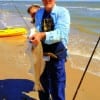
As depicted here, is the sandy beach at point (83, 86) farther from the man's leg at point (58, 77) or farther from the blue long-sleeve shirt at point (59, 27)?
the blue long-sleeve shirt at point (59, 27)

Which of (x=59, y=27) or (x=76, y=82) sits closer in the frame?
(x=59, y=27)

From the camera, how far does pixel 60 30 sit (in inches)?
216

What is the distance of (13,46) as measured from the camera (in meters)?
13.5

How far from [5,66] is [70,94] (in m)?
2.73

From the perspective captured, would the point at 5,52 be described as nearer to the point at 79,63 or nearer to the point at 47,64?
the point at 79,63

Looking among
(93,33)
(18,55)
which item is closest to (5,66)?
(18,55)

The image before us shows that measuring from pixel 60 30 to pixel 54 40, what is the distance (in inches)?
6.4

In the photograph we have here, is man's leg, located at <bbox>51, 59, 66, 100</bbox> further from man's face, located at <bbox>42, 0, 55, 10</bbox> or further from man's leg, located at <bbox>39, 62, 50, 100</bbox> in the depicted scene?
man's face, located at <bbox>42, 0, 55, 10</bbox>

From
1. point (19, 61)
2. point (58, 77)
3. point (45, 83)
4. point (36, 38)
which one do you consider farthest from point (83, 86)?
point (36, 38)

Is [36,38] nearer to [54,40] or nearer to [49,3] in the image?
[54,40]

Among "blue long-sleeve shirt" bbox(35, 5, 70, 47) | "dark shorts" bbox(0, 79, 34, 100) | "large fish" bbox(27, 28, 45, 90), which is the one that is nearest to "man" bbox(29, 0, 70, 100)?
"blue long-sleeve shirt" bbox(35, 5, 70, 47)

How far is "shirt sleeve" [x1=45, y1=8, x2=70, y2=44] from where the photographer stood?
5457 millimetres

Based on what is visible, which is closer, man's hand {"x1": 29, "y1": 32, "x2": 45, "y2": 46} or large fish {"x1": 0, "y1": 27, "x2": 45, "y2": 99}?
man's hand {"x1": 29, "y1": 32, "x2": 45, "y2": 46}

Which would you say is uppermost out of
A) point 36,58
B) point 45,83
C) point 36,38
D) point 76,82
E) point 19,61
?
point 36,38
